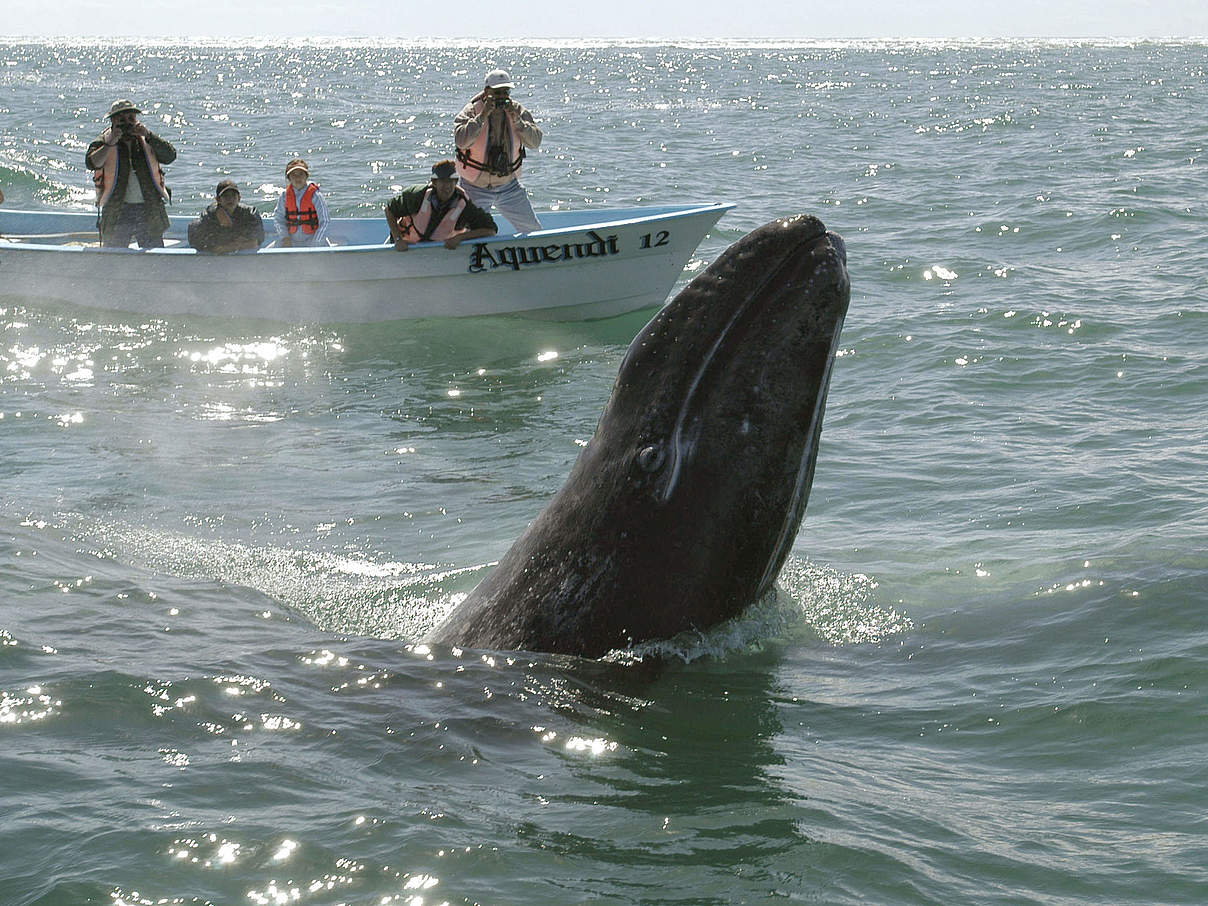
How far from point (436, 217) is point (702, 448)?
11.5 m

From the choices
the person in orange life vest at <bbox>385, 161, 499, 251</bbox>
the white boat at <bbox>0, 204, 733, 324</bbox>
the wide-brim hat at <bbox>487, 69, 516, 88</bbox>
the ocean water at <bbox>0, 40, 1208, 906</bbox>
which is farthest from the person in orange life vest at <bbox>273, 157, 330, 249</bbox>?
the wide-brim hat at <bbox>487, 69, 516, 88</bbox>

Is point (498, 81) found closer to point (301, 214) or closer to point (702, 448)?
point (301, 214)

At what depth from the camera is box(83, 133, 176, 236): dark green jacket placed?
17.5 metres

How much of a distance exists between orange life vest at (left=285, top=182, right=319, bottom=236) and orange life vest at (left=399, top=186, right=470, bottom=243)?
87.1 inches

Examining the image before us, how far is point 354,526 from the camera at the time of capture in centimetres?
998

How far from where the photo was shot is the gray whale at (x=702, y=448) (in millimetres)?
5781

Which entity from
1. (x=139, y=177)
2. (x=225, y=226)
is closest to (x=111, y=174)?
(x=139, y=177)

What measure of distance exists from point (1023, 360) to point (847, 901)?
1062 cm

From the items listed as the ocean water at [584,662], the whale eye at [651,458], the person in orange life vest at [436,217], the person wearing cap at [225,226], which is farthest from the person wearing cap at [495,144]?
the whale eye at [651,458]

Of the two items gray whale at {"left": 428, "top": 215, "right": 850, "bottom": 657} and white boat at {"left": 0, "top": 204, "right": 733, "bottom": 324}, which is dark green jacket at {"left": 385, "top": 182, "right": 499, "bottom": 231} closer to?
white boat at {"left": 0, "top": 204, "right": 733, "bottom": 324}

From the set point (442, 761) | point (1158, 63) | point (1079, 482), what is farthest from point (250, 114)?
point (1158, 63)

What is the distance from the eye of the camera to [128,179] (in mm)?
17703

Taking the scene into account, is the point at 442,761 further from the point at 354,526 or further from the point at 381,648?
the point at 354,526

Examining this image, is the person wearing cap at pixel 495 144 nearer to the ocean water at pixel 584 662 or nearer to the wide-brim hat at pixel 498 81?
the wide-brim hat at pixel 498 81
